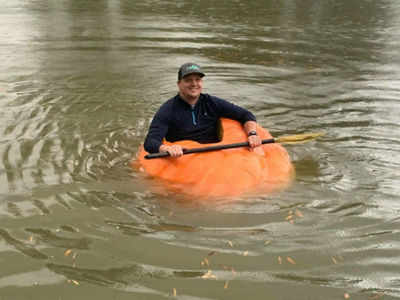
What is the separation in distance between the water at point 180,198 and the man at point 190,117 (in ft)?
1.77

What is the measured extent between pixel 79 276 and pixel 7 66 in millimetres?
7914

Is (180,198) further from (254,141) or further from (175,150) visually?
(254,141)

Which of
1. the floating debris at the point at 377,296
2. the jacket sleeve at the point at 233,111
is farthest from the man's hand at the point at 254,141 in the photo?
the floating debris at the point at 377,296

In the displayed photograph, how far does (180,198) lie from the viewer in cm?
427

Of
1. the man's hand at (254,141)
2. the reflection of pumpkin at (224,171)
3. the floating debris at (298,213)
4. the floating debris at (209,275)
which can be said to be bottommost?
the floating debris at (209,275)

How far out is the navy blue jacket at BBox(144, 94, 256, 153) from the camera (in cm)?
473

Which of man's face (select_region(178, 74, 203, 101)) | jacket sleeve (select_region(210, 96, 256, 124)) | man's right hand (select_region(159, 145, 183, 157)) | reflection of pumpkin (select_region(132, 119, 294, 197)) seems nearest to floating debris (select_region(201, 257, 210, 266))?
reflection of pumpkin (select_region(132, 119, 294, 197))

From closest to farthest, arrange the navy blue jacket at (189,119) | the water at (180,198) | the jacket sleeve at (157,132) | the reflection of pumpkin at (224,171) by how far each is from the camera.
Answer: the water at (180,198), the reflection of pumpkin at (224,171), the jacket sleeve at (157,132), the navy blue jacket at (189,119)

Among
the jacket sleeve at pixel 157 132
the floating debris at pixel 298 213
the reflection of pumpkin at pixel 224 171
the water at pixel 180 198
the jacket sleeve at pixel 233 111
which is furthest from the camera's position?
the jacket sleeve at pixel 233 111

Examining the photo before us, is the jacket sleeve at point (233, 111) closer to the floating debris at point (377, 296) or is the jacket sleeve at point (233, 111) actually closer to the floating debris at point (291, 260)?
the floating debris at point (291, 260)

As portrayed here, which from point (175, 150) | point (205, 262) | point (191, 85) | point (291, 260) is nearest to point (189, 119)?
point (191, 85)

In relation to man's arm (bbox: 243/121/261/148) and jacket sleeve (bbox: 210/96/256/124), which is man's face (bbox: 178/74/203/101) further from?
man's arm (bbox: 243/121/261/148)

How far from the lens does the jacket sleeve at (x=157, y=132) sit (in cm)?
463

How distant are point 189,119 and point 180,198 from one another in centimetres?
104
